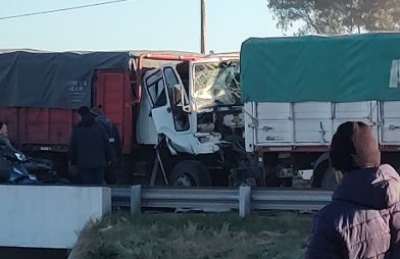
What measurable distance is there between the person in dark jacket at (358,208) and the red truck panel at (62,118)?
595 inches

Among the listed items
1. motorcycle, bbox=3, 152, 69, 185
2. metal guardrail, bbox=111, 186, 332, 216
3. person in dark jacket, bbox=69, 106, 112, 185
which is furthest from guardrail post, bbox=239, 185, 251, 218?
person in dark jacket, bbox=69, 106, 112, 185

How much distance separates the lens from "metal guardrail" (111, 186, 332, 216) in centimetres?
1259

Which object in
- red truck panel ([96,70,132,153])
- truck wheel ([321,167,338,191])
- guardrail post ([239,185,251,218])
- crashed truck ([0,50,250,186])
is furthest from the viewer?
red truck panel ([96,70,132,153])

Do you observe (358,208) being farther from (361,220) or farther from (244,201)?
(244,201)

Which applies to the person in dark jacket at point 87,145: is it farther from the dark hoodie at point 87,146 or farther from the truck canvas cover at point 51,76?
the truck canvas cover at point 51,76

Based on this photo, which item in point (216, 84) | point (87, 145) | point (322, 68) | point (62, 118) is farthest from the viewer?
point (62, 118)

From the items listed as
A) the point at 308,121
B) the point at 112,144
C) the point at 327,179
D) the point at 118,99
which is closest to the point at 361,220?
the point at 327,179

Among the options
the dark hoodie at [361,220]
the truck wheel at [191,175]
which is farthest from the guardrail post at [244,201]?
the dark hoodie at [361,220]

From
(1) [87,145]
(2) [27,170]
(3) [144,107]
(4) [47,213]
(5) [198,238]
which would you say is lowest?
(5) [198,238]

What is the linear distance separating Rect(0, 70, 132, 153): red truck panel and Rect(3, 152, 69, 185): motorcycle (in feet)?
2.55

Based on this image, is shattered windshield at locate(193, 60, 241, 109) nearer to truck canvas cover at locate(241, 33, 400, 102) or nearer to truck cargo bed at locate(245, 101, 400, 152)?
truck canvas cover at locate(241, 33, 400, 102)

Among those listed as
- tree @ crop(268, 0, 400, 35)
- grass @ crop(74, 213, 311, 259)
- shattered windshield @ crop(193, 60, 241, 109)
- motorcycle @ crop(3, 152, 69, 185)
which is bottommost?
grass @ crop(74, 213, 311, 259)

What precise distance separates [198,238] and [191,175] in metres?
6.38

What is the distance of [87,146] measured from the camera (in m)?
15.4
